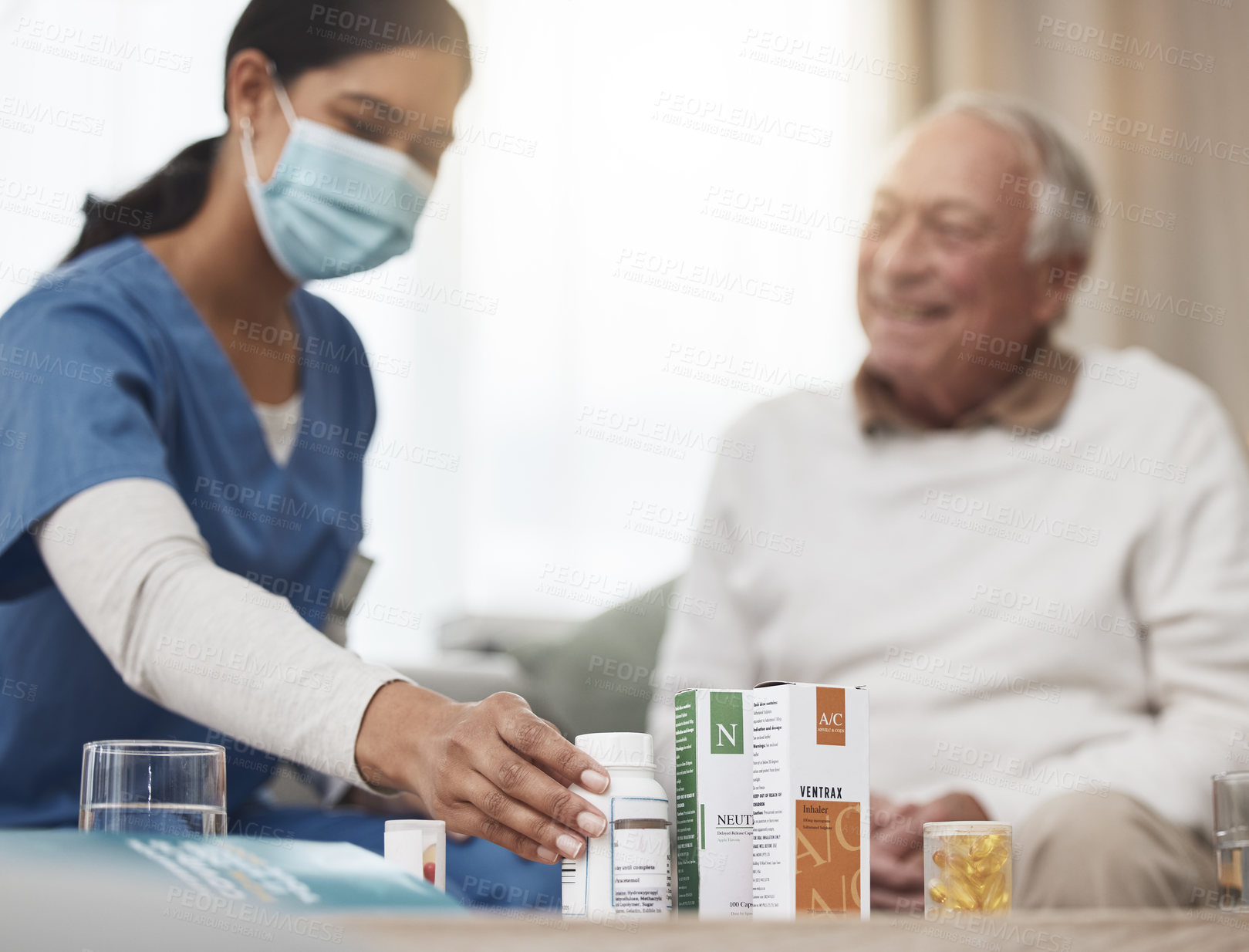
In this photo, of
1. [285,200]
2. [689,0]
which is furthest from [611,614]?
[689,0]

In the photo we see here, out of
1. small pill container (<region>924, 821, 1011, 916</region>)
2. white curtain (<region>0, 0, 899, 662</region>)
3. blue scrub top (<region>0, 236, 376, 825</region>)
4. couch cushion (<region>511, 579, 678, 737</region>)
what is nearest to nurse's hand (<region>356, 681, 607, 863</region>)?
small pill container (<region>924, 821, 1011, 916</region>)

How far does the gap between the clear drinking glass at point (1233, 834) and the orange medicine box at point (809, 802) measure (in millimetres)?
268

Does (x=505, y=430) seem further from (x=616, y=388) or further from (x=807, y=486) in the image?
(x=807, y=486)

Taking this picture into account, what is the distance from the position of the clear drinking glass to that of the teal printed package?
1.75 feet

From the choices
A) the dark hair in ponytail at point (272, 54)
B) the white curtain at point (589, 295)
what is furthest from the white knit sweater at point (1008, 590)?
the dark hair in ponytail at point (272, 54)

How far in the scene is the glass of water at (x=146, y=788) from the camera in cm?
69

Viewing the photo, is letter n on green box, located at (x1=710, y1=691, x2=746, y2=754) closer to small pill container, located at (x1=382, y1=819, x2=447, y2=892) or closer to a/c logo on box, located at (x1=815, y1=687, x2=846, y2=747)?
a/c logo on box, located at (x1=815, y1=687, x2=846, y2=747)

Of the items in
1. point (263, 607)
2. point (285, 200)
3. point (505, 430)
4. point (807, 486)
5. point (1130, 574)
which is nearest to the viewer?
point (263, 607)

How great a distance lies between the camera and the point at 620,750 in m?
0.66

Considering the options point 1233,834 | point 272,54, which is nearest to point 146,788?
point 1233,834

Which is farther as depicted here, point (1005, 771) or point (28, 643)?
point (1005, 771)

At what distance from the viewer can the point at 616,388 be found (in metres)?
2.18

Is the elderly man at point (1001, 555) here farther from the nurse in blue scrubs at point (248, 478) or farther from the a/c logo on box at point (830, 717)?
the a/c logo on box at point (830, 717)

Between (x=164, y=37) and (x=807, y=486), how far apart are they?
3.79ft
